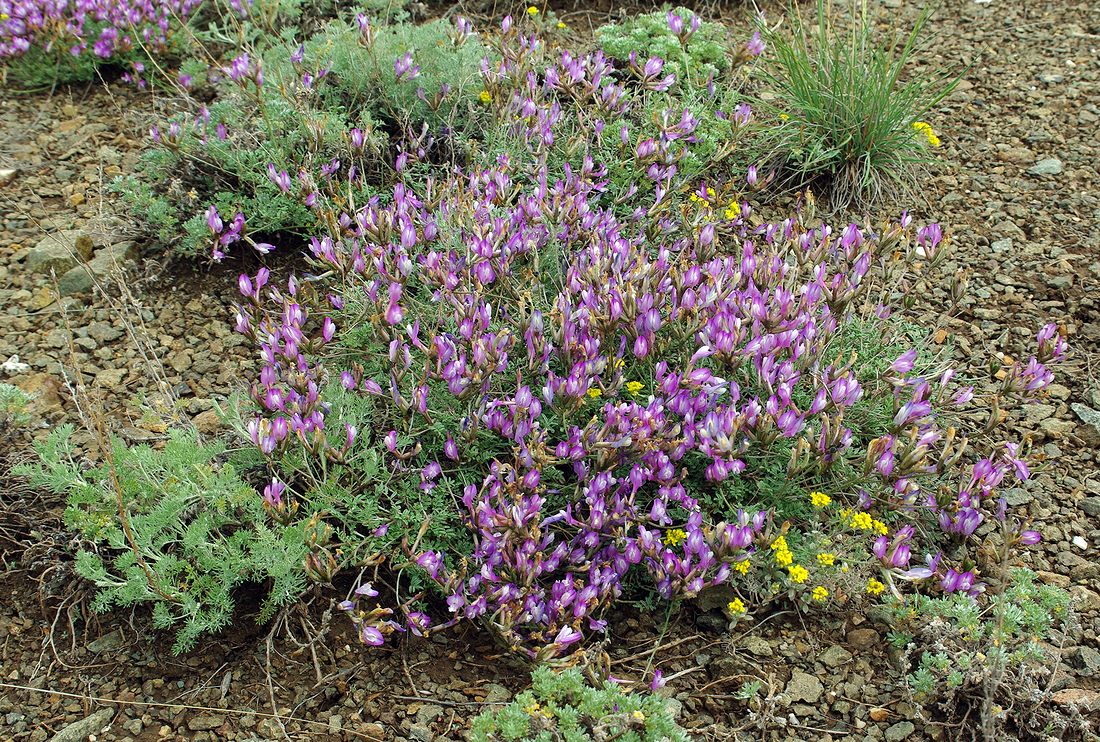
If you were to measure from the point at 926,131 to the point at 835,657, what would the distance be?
10.8ft

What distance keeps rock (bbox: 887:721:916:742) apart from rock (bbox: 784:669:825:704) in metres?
0.21

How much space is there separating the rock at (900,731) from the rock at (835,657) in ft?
0.79

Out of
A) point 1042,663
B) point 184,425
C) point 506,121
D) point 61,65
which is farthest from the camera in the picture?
point 61,65

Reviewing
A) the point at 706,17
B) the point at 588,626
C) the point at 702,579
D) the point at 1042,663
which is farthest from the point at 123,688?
the point at 706,17

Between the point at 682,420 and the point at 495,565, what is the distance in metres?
0.78

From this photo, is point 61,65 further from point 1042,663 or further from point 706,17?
point 1042,663

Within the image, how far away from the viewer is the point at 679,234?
430 centimetres

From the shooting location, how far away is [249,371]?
4.00 meters

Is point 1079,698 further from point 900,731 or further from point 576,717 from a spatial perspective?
point 576,717

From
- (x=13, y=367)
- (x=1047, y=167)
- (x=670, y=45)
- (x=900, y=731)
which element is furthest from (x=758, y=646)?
(x=670, y=45)

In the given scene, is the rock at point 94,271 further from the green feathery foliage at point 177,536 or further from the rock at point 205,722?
the rock at point 205,722

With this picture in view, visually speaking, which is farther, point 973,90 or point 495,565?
point 973,90

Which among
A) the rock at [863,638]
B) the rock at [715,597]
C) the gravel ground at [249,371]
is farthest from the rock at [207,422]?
the rock at [863,638]

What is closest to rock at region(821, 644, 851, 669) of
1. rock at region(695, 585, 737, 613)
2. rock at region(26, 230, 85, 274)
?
rock at region(695, 585, 737, 613)
